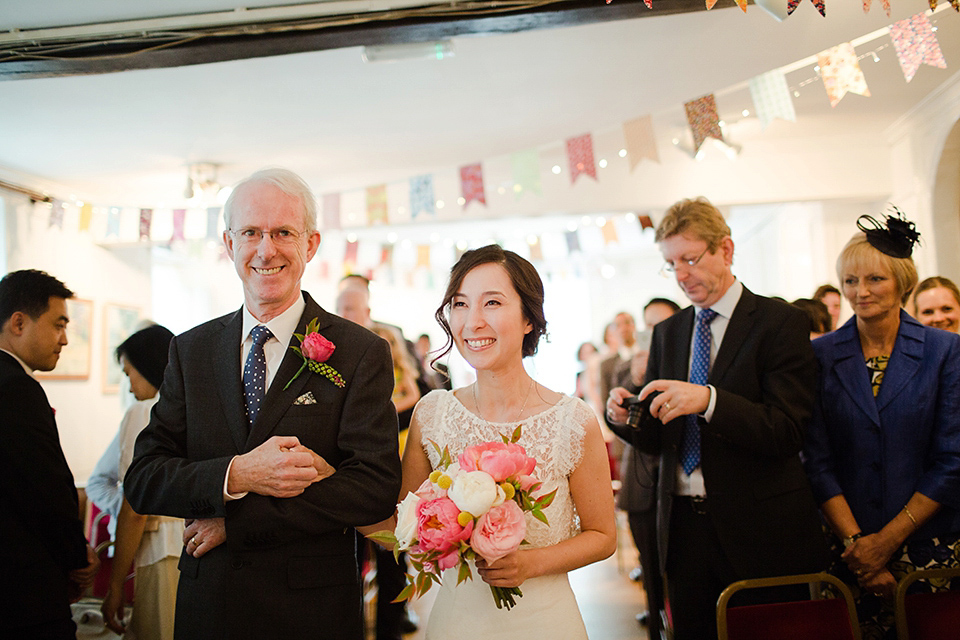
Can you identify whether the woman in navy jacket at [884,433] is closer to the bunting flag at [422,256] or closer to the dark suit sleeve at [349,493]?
the dark suit sleeve at [349,493]

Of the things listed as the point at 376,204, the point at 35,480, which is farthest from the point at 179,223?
the point at 35,480

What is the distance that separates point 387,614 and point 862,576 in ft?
7.89

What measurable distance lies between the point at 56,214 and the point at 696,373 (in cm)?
631

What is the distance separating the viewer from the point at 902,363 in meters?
2.42

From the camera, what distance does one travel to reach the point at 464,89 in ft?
16.2

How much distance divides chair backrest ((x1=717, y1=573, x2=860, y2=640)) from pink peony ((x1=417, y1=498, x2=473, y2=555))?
932 mm

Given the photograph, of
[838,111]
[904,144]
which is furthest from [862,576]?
[904,144]

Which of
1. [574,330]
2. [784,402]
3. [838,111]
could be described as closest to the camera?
[784,402]

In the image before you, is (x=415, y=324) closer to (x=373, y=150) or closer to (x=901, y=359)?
(x=373, y=150)

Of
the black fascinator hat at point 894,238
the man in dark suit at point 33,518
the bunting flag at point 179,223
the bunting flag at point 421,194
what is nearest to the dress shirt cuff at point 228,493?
the man in dark suit at point 33,518

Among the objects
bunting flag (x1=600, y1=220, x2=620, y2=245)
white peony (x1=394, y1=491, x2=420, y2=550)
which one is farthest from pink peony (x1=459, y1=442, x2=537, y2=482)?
bunting flag (x1=600, y1=220, x2=620, y2=245)

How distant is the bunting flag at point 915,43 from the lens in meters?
3.60

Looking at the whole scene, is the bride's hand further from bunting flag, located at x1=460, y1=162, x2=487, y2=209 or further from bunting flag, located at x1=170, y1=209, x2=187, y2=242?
bunting flag, located at x1=170, y1=209, x2=187, y2=242

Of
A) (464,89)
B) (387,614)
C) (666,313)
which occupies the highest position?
(464,89)
